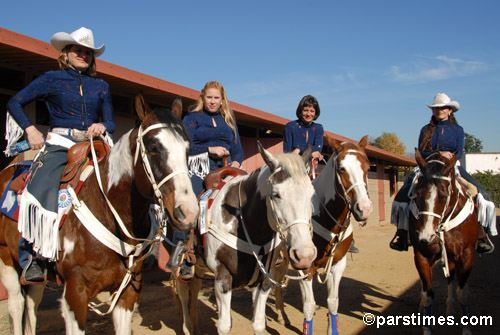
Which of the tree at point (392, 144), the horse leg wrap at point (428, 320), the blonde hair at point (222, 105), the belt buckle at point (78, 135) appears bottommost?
the horse leg wrap at point (428, 320)

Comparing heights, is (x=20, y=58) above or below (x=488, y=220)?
above

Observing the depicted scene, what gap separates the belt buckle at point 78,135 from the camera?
308 cm

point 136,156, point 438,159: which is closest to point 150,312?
point 136,156

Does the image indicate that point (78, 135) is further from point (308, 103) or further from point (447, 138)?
point (447, 138)

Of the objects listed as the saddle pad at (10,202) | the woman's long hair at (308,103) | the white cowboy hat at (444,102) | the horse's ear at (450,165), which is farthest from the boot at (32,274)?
the white cowboy hat at (444,102)

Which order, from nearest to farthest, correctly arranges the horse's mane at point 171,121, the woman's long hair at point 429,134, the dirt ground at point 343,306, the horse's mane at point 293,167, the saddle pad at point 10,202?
the horse's mane at point 171,121 → the horse's mane at point 293,167 → the saddle pad at point 10,202 → the dirt ground at point 343,306 → the woman's long hair at point 429,134

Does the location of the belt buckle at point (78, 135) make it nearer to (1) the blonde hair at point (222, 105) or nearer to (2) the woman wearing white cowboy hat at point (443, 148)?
(1) the blonde hair at point (222, 105)

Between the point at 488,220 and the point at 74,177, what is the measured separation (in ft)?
17.2

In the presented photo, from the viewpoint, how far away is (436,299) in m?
6.38

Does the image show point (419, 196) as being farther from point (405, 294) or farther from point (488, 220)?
point (405, 294)

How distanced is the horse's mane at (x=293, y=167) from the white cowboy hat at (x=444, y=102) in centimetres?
360

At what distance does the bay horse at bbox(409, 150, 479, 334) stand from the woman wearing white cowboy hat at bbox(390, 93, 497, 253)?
365 mm

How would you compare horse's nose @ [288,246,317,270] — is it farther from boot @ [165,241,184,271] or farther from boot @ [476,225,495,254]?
boot @ [476,225,495,254]

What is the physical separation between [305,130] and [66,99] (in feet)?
10.1
